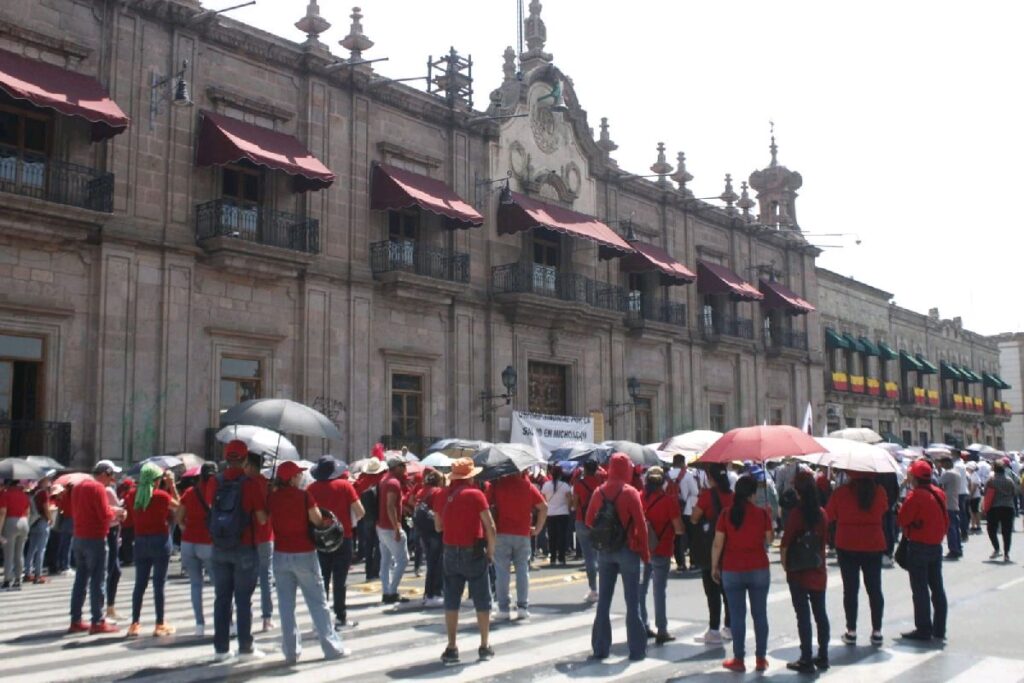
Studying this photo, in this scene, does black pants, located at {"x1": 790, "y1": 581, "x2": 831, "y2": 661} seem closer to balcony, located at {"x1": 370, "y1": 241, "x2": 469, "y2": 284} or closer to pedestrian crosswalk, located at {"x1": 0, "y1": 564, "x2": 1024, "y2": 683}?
pedestrian crosswalk, located at {"x1": 0, "y1": 564, "x2": 1024, "y2": 683}

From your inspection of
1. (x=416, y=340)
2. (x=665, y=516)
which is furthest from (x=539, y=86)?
(x=665, y=516)

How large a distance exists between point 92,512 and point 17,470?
5.74 metres

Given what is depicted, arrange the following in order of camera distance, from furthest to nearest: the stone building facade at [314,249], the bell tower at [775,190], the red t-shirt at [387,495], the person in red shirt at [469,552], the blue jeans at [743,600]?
1. the bell tower at [775,190]
2. the stone building facade at [314,249]
3. the red t-shirt at [387,495]
4. the person in red shirt at [469,552]
5. the blue jeans at [743,600]

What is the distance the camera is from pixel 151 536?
382 inches

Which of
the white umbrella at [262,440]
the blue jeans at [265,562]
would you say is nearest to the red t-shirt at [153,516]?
the blue jeans at [265,562]

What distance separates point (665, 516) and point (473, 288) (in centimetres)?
1700

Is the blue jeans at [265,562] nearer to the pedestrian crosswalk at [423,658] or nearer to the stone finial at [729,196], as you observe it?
the pedestrian crosswalk at [423,658]

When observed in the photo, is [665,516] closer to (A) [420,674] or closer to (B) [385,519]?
(A) [420,674]

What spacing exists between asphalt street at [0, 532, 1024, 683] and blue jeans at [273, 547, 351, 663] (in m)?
0.22

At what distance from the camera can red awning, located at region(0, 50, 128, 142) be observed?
17.5 m

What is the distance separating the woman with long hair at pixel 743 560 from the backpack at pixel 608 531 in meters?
0.78

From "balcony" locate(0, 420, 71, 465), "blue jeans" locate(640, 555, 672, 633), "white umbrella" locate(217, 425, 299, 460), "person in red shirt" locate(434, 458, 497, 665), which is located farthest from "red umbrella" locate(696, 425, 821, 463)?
"balcony" locate(0, 420, 71, 465)

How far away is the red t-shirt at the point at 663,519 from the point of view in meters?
9.76

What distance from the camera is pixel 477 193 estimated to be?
26859 millimetres
